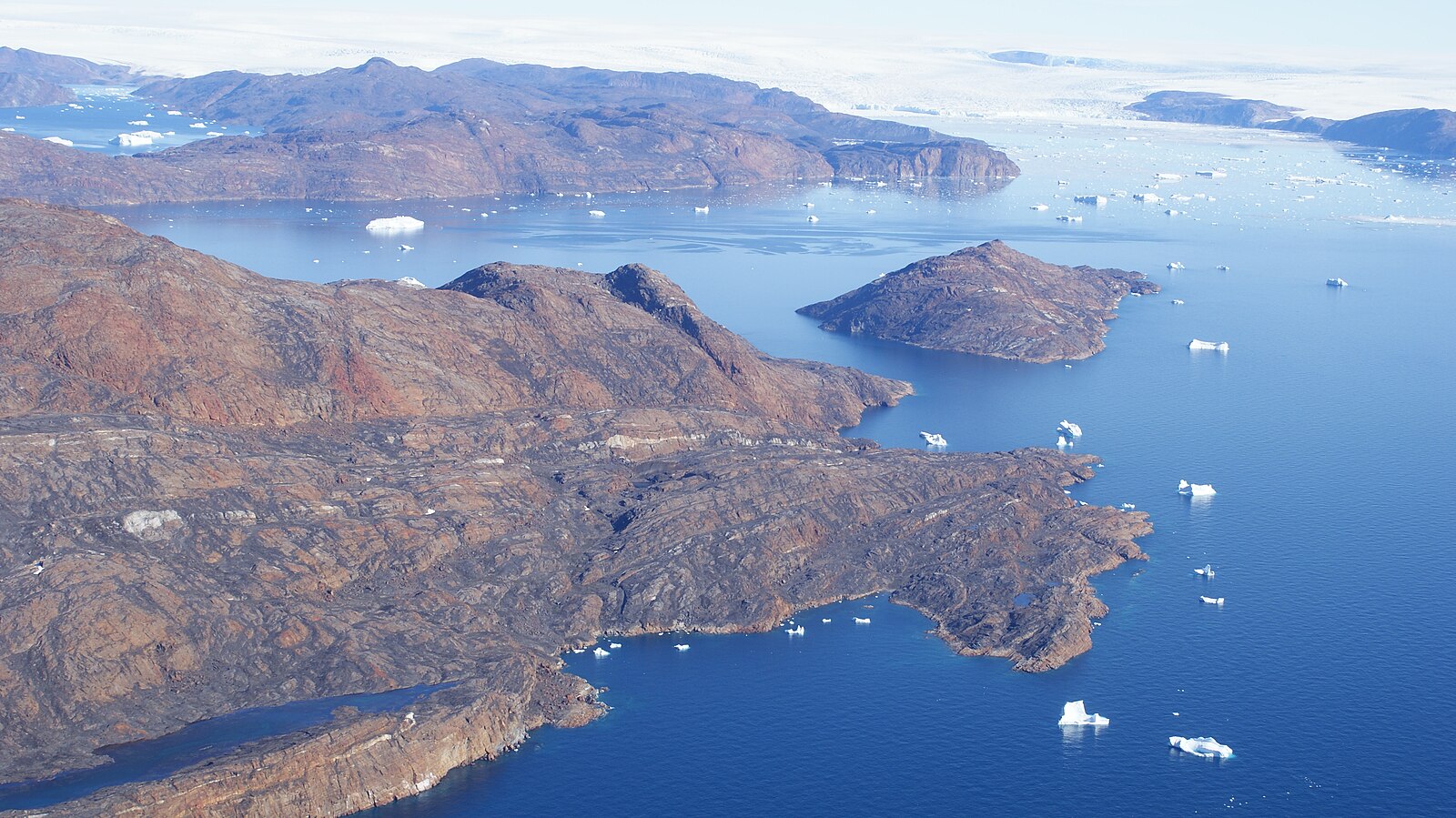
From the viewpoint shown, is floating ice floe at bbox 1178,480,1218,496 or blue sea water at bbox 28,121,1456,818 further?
floating ice floe at bbox 1178,480,1218,496

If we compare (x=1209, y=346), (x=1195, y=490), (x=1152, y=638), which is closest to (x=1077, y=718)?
(x=1152, y=638)

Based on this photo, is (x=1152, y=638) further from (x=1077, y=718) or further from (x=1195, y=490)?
(x=1195, y=490)

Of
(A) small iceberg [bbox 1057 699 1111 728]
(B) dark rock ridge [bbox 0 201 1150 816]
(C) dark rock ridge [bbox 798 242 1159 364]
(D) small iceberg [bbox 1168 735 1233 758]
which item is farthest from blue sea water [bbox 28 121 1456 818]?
(C) dark rock ridge [bbox 798 242 1159 364]

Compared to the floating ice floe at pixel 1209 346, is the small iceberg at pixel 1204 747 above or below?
below

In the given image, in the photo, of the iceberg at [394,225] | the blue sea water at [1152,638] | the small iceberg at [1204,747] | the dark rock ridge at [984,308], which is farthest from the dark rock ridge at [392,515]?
the iceberg at [394,225]

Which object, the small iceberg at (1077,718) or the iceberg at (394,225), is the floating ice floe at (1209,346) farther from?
the iceberg at (394,225)

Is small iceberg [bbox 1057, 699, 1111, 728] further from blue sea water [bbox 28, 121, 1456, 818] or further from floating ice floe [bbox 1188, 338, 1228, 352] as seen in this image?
floating ice floe [bbox 1188, 338, 1228, 352]
